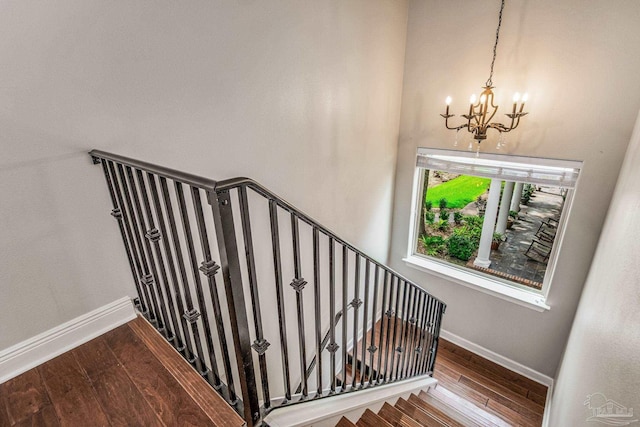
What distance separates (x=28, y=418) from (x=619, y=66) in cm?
422

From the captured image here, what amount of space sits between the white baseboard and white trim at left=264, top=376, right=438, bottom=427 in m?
0.97

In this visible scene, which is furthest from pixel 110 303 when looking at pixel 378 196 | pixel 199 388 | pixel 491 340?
pixel 491 340

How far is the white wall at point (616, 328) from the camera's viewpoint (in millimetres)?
1110

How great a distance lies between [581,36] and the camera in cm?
250

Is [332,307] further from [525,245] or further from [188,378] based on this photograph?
[525,245]

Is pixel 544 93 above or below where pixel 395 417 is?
above

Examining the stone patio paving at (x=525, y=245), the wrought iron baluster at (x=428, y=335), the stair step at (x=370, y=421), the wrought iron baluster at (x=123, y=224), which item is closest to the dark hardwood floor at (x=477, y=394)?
the wrought iron baluster at (x=428, y=335)

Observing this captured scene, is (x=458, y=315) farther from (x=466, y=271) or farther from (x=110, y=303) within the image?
(x=110, y=303)

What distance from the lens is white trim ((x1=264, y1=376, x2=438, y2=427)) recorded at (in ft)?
3.86

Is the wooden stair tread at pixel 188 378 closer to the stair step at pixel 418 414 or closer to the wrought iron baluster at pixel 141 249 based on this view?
the wrought iron baluster at pixel 141 249

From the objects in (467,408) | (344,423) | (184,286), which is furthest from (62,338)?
(467,408)

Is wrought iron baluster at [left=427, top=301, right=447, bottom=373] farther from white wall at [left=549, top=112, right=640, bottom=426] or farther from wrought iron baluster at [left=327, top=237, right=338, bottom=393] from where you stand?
wrought iron baluster at [left=327, top=237, right=338, bottom=393]

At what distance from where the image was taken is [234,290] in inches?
35.5

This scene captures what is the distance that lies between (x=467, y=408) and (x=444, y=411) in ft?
1.07
